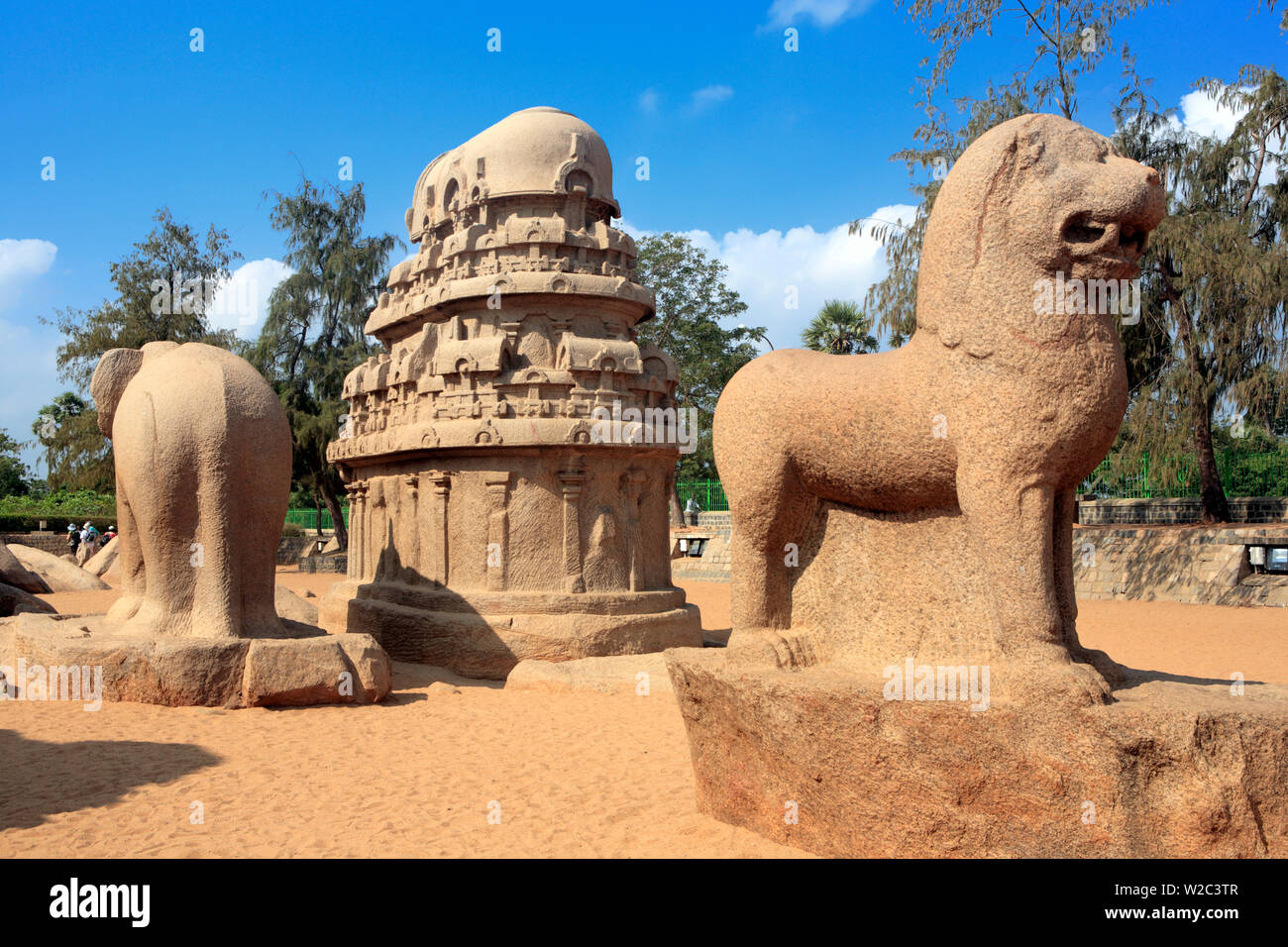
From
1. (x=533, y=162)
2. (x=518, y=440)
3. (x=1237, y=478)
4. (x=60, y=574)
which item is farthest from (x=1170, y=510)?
(x=60, y=574)

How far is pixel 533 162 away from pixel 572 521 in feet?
12.9

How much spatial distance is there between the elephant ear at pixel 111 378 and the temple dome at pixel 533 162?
389 cm

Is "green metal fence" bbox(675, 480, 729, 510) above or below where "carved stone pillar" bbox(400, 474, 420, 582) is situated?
above

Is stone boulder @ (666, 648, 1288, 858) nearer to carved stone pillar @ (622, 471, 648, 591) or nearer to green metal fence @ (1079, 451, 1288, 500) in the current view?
carved stone pillar @ (622, 471, 648, 591)

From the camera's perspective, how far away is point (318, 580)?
72.7 ft

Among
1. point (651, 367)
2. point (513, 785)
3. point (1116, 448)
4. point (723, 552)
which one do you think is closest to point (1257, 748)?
point (513, 785)

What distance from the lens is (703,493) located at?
3055 centimetres

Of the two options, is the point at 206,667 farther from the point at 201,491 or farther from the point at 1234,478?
the point at 1234,478

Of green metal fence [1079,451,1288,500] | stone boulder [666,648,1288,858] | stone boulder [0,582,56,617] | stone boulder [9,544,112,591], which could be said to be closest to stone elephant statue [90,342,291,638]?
stone boulder [666,648,1288,858]

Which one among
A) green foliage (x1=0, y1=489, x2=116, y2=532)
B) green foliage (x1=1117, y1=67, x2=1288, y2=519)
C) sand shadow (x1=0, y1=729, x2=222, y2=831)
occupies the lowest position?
sand shadow (x1=0, y1=729, x2=222, y2=831)

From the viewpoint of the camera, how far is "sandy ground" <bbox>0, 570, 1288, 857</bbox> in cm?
430

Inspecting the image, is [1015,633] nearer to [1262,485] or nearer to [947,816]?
[947,816]

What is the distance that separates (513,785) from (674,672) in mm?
1455

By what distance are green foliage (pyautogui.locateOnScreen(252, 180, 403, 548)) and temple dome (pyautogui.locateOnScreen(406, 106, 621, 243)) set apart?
56.4ft
